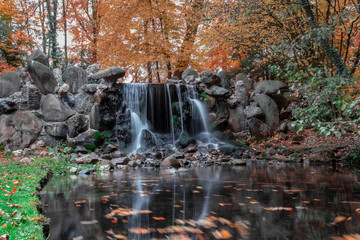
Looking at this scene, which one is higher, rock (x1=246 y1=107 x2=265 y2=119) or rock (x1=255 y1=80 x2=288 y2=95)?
rock (x1=255 y1=80 x2=288 y2=95)

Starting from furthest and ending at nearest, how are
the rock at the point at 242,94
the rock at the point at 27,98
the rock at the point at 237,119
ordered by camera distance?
the rock at the point at 242,94
the rock at the point at 237,119
the rock at the point at 27,98

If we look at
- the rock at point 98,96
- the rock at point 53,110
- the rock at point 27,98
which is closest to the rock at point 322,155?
the rock at point 98,96

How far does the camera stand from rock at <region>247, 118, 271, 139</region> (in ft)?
37.2

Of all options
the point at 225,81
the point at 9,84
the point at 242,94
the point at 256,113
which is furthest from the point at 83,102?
the point at 256,113

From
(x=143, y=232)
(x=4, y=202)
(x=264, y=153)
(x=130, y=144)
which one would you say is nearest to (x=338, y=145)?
(x=264, y=153)

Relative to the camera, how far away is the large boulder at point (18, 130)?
9172 millimetres

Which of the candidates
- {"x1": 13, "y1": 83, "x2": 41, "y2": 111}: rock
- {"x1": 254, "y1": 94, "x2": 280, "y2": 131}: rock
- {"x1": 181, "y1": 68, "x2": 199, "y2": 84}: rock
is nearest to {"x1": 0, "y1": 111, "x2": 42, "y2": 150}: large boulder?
{"x1": 13, "y1": 83, "x2": 41, "y2": 111}: rock

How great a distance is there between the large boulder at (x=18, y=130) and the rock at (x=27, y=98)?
279mm

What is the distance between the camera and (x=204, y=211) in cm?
271

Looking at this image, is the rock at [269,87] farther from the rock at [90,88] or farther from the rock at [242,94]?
the rock at [90,88]

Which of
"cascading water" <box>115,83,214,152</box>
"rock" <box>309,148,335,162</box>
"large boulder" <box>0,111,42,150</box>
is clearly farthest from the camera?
"cascading water" <box>115,83,214,152</box>

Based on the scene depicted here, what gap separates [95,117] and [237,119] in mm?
6511

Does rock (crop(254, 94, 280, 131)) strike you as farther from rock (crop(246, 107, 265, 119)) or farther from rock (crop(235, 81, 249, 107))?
rock (crop(235, 81, 249, 107))

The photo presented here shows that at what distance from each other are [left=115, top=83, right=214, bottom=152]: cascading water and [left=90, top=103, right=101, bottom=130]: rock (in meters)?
0.81
